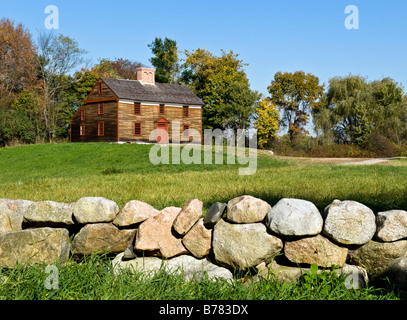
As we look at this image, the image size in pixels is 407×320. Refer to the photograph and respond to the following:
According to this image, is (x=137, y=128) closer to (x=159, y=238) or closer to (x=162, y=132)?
(x=162, y=132)

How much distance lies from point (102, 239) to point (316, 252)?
2.21m

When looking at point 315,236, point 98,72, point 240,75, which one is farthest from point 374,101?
point 315,236

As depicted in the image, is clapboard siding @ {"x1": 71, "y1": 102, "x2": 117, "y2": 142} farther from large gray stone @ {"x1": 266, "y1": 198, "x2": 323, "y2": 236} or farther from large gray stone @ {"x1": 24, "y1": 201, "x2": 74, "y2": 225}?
large gray stone @ {"x1": 266, "y1": 198, "x2": 323, "y2": 236}

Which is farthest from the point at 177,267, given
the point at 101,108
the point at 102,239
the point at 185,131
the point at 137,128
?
the point at 185,131

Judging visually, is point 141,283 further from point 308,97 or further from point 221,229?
point 308,97

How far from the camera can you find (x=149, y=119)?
39500 mm

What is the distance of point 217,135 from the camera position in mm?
45531

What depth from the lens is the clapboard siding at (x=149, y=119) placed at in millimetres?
37750

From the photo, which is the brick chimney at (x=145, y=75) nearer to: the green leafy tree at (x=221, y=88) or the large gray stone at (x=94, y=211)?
the green leafy tree at (x=221, y=88)

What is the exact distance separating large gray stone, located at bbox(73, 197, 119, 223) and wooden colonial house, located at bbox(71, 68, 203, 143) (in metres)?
33.6

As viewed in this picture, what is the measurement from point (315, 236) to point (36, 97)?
46.8m

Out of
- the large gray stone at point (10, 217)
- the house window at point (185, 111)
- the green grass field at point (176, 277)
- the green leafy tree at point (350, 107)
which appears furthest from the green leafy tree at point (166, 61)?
the large gray stone at point (10, 217)

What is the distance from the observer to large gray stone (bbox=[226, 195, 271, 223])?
380 cm
